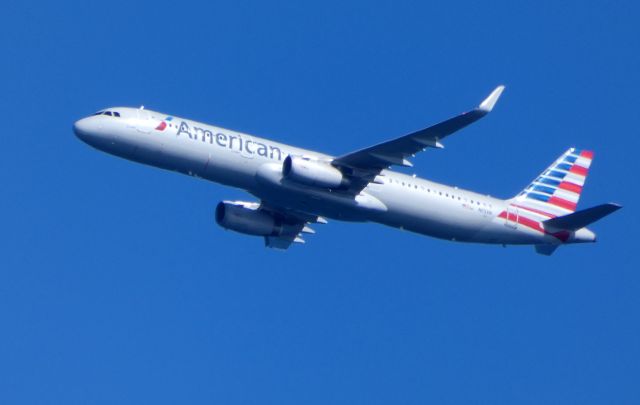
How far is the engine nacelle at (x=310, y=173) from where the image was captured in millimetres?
56469

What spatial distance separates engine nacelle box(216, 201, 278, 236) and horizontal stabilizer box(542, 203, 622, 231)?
48.4ft

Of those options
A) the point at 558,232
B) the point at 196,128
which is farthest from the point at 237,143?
the point at 558,232

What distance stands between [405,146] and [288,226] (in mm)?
11103

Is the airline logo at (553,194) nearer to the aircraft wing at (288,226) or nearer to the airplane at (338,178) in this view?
the airplane at (338,178)

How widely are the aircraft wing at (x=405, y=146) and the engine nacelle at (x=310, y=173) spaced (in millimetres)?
1145

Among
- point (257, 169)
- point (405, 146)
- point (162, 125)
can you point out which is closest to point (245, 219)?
point (257, 169)

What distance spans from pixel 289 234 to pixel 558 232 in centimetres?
1439

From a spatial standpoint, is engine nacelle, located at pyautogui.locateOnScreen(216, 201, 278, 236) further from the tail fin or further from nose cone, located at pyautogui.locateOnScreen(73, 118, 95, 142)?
the tail fin

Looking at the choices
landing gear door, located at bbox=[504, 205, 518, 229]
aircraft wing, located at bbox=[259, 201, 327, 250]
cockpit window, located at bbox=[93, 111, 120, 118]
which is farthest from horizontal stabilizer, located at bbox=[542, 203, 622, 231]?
cockpit window, located at bbox=[93, 111, 120, 118]

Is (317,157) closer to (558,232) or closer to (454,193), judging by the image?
(454,193)

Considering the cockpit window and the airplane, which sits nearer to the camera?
the airplane

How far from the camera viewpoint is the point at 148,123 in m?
57.4

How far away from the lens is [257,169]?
57.6 meters

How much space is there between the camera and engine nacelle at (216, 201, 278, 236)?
64.0 meters
